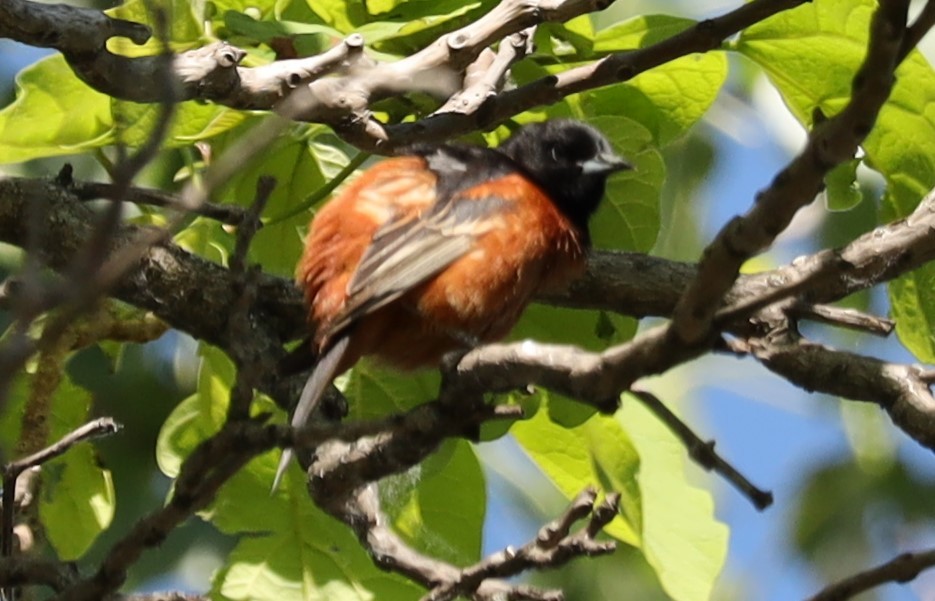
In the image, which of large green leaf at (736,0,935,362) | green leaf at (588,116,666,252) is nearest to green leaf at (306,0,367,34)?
green leaf at (588,116,666,252)

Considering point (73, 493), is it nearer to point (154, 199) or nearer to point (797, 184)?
point (154, 199)

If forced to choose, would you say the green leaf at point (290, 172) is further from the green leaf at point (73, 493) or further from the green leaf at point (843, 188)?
the green leaf at point (843, 188)

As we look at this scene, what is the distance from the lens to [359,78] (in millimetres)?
2500

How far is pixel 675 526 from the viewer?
3.09 meters

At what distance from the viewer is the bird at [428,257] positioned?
3.04 meters

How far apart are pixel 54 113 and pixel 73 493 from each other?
2.81 feet

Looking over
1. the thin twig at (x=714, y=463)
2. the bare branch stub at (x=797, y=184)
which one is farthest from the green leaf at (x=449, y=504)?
Answer: the bare branch stub at (x=797, y=184)

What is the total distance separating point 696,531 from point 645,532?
122 millimetres

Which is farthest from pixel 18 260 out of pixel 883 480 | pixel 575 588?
pixel 883 480

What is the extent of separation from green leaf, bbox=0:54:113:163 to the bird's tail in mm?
626

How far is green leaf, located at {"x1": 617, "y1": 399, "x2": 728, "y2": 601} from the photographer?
3035mm

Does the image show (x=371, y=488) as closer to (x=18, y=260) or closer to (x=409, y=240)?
(x=409, y=240)

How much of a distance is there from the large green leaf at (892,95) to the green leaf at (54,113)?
138cm

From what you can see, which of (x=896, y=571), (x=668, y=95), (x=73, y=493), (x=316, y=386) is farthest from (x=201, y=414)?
(x=896, y=571)
